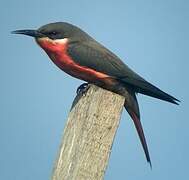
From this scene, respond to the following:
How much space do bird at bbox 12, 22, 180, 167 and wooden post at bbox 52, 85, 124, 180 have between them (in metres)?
2.39

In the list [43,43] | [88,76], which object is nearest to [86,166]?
[88,76]

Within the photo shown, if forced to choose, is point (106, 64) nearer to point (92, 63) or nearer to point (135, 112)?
point (92, 63)

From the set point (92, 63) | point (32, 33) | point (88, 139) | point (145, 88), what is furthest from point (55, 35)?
point (88, 139)

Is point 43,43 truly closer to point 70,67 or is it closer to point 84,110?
point 70,67

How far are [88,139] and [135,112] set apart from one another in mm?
3143

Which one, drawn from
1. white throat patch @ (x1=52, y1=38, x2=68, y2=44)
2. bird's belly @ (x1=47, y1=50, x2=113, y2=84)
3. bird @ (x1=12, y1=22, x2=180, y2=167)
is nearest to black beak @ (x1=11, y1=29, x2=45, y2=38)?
bird @ (x1=12, y1=22, x2=180, y2=167)

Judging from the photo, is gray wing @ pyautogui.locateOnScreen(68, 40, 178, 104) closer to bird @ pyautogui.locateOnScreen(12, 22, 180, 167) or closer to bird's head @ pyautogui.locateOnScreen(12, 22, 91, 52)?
bird @ pyautogui.locateOnScreen(12, 22, 180, 167)

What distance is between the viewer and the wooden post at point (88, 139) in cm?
339

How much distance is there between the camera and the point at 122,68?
6727mm

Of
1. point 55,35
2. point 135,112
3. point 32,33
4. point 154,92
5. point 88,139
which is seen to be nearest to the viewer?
point 88,139

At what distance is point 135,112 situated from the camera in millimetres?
6543

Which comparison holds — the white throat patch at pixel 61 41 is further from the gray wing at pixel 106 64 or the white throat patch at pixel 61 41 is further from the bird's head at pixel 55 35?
the gray wing at pixel 106 64

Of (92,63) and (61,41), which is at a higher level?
(61,41)

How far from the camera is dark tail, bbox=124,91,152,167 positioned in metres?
6.21
